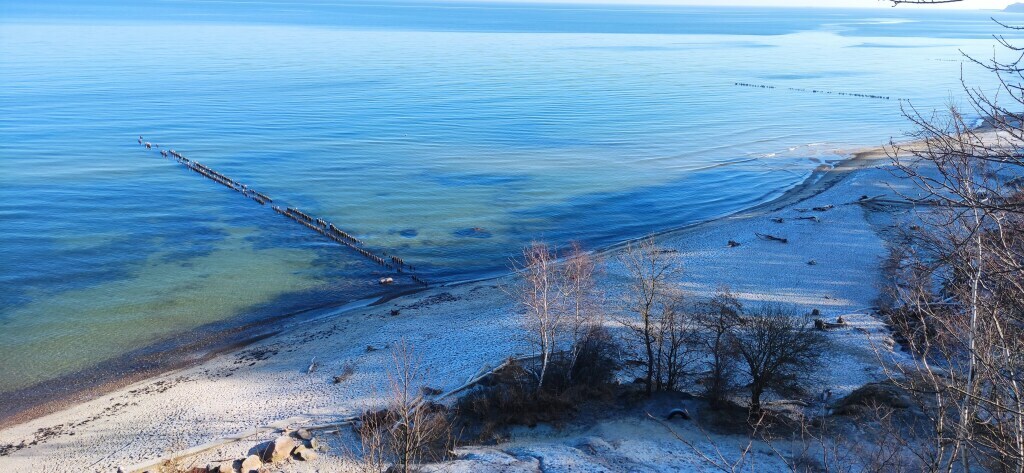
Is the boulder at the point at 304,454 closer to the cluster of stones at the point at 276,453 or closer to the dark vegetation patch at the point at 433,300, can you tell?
the cluster of stones at the point at 276,453

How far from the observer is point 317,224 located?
4869 centimetres

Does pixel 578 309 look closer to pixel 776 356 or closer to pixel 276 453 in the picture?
pixel 776 356

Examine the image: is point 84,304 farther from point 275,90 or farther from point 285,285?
point 275,90

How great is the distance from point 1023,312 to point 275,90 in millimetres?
99947

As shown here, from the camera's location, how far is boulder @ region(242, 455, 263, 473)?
21.5m

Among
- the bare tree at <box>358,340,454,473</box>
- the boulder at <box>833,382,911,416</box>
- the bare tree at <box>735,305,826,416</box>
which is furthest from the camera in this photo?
the bare tree at <box>735,305,826,416</box>

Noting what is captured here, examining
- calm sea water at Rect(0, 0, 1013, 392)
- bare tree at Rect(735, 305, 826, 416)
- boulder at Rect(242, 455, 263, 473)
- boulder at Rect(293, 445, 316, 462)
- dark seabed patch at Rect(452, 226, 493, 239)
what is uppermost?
calm sea water at Rect(0, 0, 1013, 392)

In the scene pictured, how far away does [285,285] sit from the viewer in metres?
39.8

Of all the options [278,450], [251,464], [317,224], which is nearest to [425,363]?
[278,450]

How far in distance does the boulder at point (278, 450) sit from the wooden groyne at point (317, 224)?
59.5 ft

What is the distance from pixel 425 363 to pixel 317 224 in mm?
21764

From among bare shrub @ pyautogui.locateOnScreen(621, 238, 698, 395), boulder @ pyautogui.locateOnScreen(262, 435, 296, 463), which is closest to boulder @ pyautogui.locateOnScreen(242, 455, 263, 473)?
boulder @ pyautogui.locateOnScreen(262, 435, 296, 463)

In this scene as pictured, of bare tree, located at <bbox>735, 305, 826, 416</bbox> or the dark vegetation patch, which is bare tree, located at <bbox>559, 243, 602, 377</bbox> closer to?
bare tree, located at <bbox>735, 305, 826, 416</bbox>

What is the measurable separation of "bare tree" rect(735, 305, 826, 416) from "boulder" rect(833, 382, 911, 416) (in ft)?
5.09
